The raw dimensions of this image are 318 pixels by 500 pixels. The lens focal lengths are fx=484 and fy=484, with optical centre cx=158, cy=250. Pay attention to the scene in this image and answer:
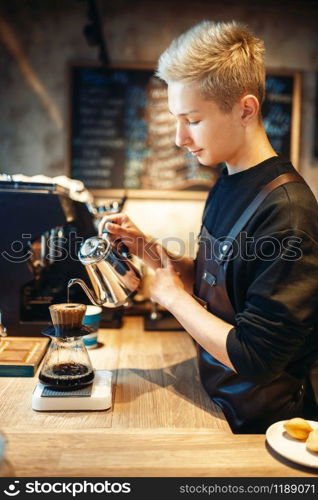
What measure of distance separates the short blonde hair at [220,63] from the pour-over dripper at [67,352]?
687mm

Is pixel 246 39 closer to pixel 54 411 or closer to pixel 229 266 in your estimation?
pixel 229 266

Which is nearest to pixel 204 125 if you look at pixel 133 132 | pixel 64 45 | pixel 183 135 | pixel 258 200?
pixel 183 135

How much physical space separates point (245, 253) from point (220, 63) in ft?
1.64

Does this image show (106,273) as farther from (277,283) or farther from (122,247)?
(277,283)

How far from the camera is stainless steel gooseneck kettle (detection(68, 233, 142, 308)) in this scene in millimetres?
1435

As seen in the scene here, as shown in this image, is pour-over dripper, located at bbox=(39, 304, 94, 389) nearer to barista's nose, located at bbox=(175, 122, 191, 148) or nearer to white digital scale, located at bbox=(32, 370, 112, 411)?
white digital scale, located at bbox=(32, 370, 112, 411)

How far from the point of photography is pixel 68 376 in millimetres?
1353

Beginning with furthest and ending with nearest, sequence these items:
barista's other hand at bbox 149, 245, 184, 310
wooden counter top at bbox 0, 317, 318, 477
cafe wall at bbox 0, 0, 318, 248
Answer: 1. cafe wall at bbox 0, 0, 318, 248
2. barista's other hand at bbox 149, 245, 184, 310
3. wooden counter top at bbox 0, 317, 318, 477

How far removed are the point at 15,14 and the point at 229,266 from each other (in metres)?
2.37

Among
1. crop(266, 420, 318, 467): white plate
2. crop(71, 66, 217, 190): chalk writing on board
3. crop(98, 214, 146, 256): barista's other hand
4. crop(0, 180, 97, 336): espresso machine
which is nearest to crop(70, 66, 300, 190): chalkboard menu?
crop(71, 66, 217, 190): chalk writing on board

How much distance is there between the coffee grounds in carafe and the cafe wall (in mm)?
1725

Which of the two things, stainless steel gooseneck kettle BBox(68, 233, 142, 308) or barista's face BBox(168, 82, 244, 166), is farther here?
stainless steel gooseneck kettle BBox(68, 233, 142, 308)

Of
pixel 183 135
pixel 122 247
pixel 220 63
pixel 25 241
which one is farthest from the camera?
pixel 25 241
